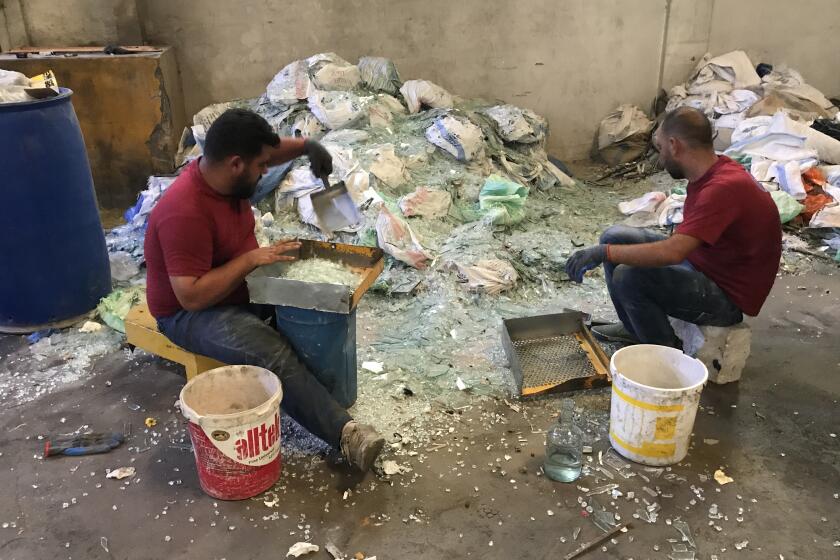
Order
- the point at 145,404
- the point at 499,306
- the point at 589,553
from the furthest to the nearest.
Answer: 1. the point at 499,306
2. the point at 145,404
3. the point at 589,553

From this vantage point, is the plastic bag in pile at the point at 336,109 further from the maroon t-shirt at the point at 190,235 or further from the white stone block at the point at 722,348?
the white stone block at the point at 722,348

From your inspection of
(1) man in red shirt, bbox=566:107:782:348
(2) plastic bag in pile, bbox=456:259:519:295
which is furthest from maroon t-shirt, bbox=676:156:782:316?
(2) plastic bag in pile, bbox=456:259:519:295

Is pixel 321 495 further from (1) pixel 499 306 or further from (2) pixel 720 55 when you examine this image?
(2) pixel 720 55

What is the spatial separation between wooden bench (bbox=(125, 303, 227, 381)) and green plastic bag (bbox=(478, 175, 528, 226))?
7.49ft

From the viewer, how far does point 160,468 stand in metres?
2.57

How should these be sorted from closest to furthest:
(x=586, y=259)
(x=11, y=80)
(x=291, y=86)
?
1. (x=586, y=259)
2. (x=11, y=80)
3. (x=291, y=86)

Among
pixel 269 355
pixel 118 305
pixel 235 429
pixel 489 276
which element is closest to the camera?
pixel 235 429

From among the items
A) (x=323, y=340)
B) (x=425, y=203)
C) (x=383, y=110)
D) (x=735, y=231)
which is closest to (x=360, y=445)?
(x=323, y=340)

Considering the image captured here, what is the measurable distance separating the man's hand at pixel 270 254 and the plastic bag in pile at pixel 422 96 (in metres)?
3.04

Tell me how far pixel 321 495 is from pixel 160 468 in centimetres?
64

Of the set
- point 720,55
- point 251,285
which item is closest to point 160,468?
point 251,285

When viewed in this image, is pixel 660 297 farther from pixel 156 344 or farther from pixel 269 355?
pixel 156 344

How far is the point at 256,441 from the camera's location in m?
2.30

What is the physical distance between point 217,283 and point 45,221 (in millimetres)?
1429
